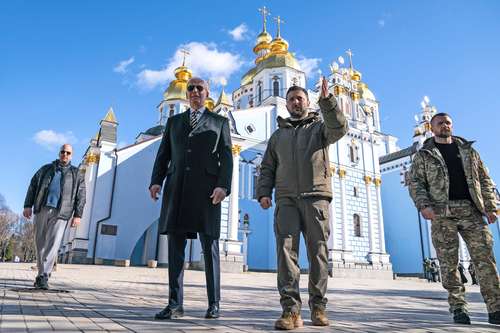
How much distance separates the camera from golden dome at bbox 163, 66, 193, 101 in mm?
34375

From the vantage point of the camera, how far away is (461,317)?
371 cm

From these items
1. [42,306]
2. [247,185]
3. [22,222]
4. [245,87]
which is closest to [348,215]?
[247,185]

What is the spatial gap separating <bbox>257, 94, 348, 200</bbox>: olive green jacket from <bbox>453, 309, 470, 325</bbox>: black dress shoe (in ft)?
5.36

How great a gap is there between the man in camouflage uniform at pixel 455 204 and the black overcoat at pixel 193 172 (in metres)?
2.11

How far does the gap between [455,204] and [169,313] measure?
9.66 feet

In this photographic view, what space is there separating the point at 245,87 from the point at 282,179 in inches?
1263

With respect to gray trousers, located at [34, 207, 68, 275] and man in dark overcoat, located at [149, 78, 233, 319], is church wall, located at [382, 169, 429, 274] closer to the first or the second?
gray trousers, located at [34, 207, 68, 275]

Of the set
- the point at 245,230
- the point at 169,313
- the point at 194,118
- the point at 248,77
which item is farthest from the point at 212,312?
the point at 248,77

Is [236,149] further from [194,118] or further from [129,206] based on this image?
[194,118]

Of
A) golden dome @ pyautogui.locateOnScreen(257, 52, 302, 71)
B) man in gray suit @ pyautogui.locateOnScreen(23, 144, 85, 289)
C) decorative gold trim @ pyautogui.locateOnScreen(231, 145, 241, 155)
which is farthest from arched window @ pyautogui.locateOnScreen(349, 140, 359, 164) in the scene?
man in gray suit @ pyautogui.locateOnScreen(23, 144, 85, 289)

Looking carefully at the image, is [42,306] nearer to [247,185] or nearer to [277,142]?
[277,142]

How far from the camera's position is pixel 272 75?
30.2m

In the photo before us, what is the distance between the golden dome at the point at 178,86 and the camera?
3438 cm

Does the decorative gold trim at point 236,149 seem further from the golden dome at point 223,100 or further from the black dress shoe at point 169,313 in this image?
the black dress shoe at point 169,313
